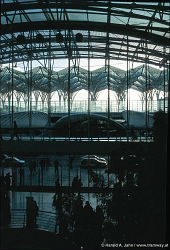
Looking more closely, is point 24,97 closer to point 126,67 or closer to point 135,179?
point 126,67

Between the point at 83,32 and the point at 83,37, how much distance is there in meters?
0.28

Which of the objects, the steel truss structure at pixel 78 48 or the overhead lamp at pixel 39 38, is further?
the overhead lamp at pixel 39 38

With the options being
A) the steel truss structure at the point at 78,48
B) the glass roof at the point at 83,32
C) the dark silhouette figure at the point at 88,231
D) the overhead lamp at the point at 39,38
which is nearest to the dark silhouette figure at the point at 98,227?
the dark silhouette figure at the point at 88,231

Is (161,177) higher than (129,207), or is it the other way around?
(161,177)

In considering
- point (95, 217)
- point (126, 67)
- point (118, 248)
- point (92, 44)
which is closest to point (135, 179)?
point (95, 217)

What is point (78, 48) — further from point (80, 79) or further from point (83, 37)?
point (80, 79)

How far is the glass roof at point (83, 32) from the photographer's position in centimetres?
1423

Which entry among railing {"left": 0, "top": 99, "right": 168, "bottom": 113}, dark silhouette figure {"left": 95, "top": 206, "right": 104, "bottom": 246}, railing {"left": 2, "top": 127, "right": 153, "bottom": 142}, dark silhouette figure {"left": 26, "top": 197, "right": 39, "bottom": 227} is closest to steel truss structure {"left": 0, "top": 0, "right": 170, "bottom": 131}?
railing {"left": 0, "top": 99, "right": 168, "bottom": 113}

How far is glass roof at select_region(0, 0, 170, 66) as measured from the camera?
14227 mm

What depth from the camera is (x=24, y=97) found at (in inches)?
608

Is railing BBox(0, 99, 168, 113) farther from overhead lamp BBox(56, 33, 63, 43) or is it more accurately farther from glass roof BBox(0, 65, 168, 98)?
overhead lamp BBox(56, 33, 63, 43)

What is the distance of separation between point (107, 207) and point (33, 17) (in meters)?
12.8

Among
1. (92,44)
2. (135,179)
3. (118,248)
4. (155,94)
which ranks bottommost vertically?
(118,248)

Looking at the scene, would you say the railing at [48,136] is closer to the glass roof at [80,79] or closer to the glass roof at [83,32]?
the glass roof at [80,79]
